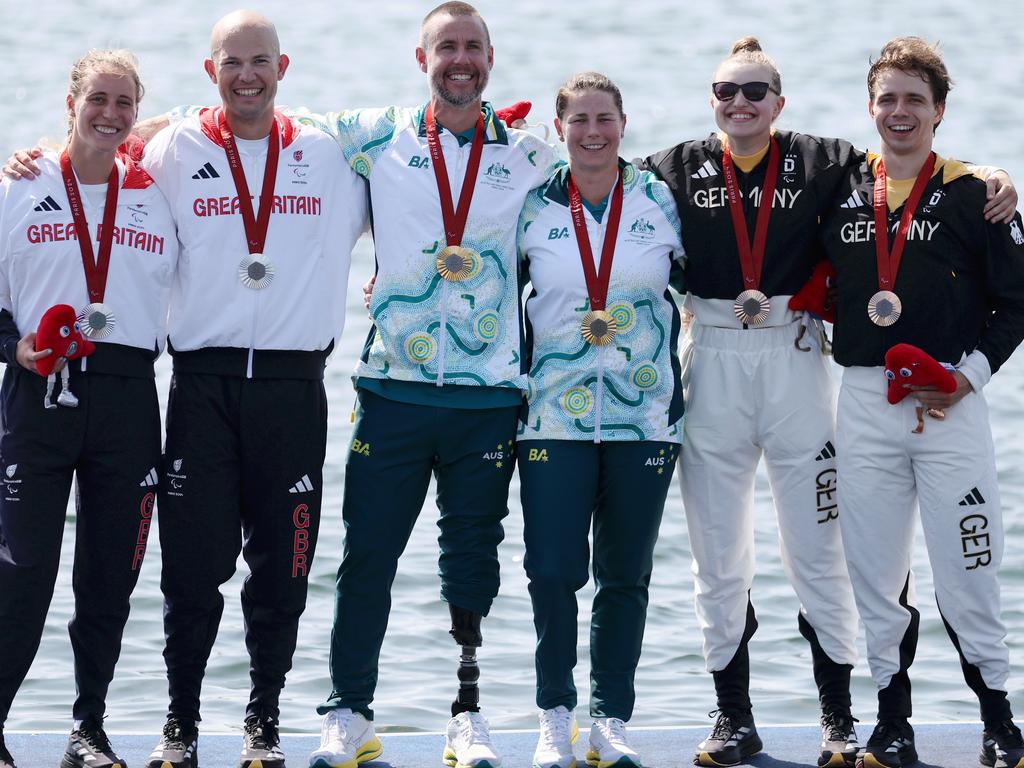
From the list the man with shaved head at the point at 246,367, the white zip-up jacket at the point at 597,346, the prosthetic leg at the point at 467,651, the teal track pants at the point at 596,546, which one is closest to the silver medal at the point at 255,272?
the man with shaved head at the point at 246,367

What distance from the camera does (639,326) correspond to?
16.7 feet

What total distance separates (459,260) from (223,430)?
779mm

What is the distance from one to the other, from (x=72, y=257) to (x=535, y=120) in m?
13.1

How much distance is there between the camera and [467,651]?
5.23m

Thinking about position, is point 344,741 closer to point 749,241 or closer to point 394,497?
point 394,497

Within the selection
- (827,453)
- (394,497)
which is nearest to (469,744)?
(394,497)

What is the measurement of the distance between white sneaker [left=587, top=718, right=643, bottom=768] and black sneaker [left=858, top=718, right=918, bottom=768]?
2.08ft

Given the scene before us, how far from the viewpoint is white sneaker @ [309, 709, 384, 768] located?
5.04 metres

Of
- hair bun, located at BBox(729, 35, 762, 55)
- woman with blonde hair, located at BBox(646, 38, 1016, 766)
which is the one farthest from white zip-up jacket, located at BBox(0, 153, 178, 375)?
hair bun, located at BBox(729, 35, 762, 55)

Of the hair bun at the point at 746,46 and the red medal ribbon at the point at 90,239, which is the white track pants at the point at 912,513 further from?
the red medal ribbon at the point at 90,239

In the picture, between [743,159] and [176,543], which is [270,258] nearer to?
[176,543]

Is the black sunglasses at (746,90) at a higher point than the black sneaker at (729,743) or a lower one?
higher

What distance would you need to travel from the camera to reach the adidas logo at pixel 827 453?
204 inches

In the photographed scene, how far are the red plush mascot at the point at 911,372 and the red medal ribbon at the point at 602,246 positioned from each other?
78 cm
